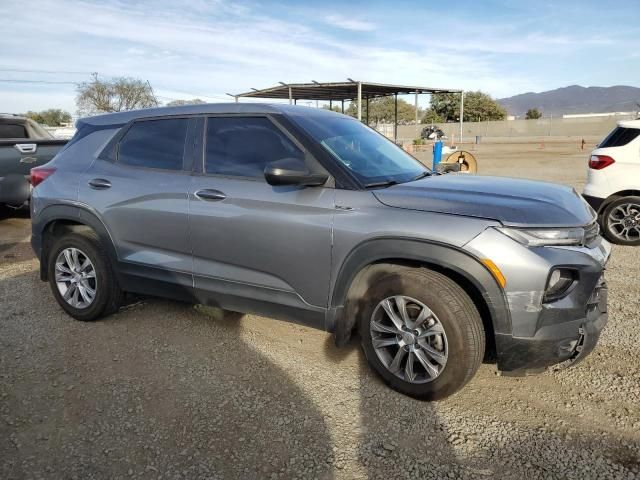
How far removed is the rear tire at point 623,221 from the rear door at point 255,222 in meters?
5.11

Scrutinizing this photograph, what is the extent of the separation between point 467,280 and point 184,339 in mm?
2262

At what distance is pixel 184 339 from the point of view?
3893 mm

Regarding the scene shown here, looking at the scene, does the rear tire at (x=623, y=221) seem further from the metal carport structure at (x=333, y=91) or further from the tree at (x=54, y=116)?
the tree at (x=54, y=116)

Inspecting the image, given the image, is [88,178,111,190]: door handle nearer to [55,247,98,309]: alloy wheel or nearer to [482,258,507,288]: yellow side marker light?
[55,247,98,309]: alloy wheel

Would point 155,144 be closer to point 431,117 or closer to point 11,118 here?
point 11,118

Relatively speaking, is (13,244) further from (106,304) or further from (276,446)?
(276,446)

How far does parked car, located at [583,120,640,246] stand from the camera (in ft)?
20.8

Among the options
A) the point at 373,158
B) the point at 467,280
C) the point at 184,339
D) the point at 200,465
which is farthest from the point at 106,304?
the point at 467,280

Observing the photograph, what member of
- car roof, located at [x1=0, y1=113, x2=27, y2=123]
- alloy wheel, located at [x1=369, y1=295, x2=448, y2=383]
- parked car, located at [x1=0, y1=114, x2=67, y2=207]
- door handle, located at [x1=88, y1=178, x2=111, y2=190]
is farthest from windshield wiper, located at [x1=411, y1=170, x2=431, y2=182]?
car roof, located at [x1=0, y1=113, x2=27, y2=123]

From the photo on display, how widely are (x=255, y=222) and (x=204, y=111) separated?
104 centimetres

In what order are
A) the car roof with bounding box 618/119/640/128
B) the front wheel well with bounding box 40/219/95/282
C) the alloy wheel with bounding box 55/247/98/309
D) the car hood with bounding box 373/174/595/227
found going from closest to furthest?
the car hood with bounding box 373/174/595/227 < the alloy wheel with bounding box 55/247/98/309 < the front wheel well with bounding box 40/219/95/282 < the car roof with bounding box 618/119/640/128

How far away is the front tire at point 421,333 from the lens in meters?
2.74

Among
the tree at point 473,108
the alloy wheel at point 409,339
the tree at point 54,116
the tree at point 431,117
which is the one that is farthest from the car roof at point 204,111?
the tree at point 54,116

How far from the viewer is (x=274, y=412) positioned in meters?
2.89
